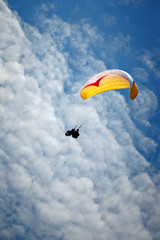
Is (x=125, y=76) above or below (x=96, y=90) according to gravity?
above

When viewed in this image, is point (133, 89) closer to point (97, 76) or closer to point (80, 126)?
point (97, 76)

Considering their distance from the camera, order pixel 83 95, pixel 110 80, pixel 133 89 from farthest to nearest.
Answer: pixel 83 95 → pixel 110 80 → pixel 133 89

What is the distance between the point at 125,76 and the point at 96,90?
2584 millimetres

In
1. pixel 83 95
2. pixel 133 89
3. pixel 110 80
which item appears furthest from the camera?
pixel 83 95

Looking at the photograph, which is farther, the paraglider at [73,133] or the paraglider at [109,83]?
the paraglider at [73,133]

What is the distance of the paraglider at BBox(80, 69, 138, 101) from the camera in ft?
43.0

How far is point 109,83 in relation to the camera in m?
14.0

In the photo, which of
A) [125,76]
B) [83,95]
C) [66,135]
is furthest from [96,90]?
[66,135]

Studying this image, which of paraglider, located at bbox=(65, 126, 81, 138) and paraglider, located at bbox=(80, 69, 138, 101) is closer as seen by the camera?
paraglider, located at bbox=(80, 69, 138, 101)

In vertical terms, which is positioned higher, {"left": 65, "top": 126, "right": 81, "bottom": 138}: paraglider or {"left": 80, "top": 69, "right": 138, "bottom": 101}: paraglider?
{"left": 80, "top": 69, "right": 138, "bottom": 101}: paraglider

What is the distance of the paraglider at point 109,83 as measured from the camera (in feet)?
43.0

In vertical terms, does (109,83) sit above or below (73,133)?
above

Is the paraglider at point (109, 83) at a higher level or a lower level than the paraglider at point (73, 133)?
higher

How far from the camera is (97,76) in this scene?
15414 millimetres
